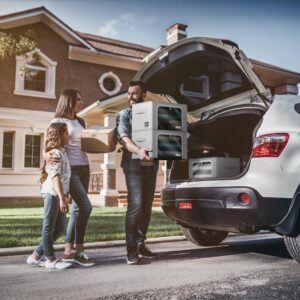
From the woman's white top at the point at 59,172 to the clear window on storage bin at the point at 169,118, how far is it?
1.08 m

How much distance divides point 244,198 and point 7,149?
13573 mm

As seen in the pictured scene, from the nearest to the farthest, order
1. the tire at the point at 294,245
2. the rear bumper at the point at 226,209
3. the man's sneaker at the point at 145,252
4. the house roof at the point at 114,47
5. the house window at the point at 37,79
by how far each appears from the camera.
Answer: the rear bumper at the point at 226,209 < the tire at the point at 294,245 < the man's sneaker at the point at 145,252 < the house window at the point at 37,79 < the house roof at the point at 114,47

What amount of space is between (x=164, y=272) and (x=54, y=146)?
5.72 ft

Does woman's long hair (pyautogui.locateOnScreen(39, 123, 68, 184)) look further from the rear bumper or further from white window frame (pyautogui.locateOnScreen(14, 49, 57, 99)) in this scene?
white window frame (pyautogui.locateOnScreen(14, 49, 57, 99))

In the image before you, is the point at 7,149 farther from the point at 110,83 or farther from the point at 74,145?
the point at 74,145

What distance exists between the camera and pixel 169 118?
443 cm

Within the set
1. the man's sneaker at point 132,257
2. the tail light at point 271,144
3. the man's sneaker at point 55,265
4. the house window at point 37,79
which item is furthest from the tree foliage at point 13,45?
the tail light at point 271,144

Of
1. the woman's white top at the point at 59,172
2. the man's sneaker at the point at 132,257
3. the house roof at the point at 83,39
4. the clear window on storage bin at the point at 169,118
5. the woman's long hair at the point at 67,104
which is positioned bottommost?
the man's sneaker at the point at 132,257

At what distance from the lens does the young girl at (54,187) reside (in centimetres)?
422

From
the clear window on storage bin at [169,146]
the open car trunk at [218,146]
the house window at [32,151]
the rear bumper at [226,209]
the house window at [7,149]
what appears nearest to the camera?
the rear bumper at [226,209]

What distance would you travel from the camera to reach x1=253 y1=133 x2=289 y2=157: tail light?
3.83 m

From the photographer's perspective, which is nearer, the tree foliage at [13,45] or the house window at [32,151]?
the tree foliage at [13,45]

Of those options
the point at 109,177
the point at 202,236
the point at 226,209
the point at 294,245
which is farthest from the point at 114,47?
the point at 294,245

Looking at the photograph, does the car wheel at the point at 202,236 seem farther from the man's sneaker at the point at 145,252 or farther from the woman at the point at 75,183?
the woman at the point at 75,183
